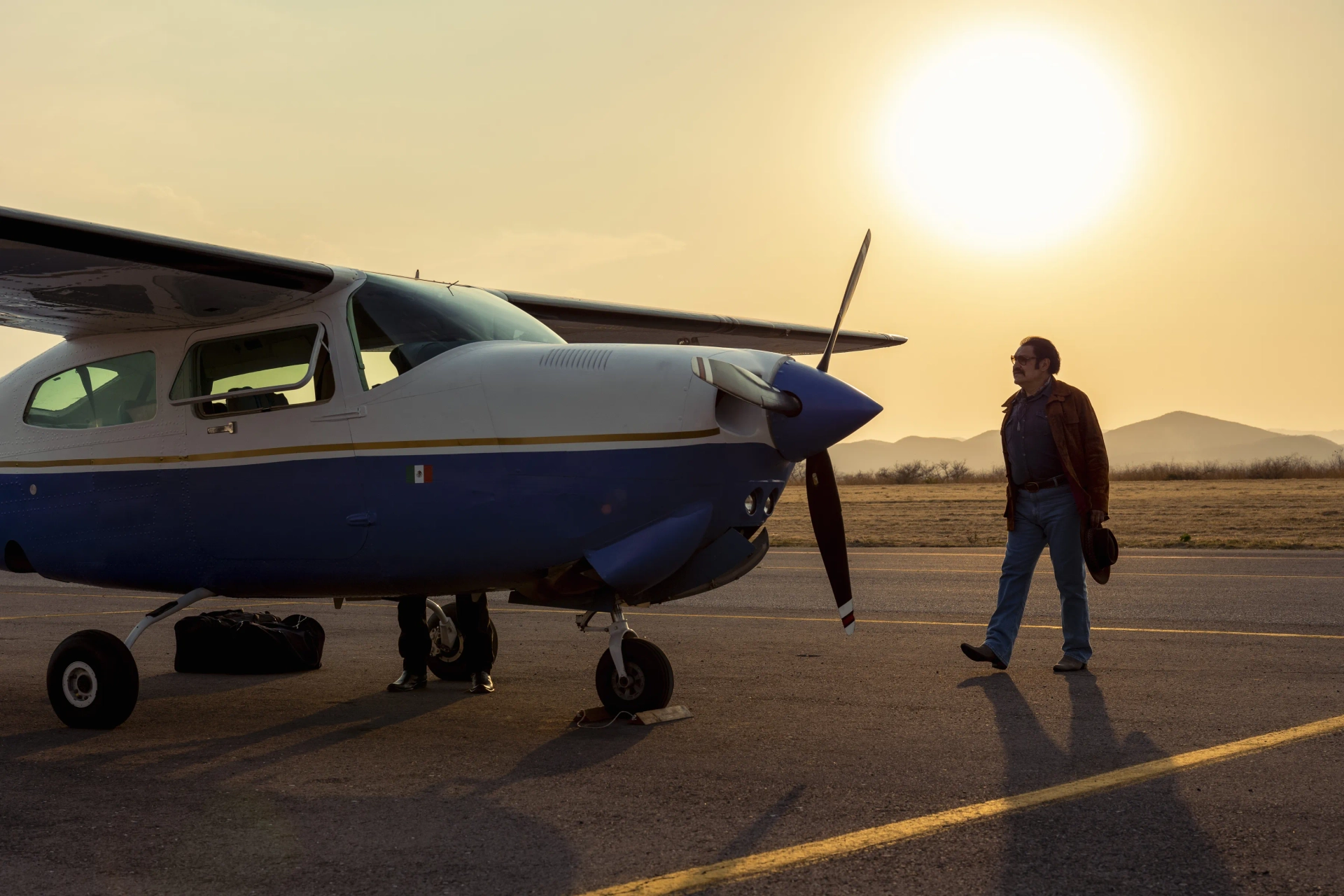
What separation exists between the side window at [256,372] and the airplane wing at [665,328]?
2252mm

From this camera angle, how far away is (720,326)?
9.95 m

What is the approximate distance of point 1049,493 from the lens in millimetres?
7570

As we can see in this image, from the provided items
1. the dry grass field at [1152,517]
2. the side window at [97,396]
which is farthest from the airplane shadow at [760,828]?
the dry grass field at [1152,517]

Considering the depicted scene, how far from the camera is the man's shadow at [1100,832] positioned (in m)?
3.46

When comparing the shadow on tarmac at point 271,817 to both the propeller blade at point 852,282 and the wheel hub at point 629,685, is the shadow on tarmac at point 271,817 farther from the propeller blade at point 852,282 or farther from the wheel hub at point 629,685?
the propeller blade at point 852,282

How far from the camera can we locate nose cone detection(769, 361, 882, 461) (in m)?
5.25

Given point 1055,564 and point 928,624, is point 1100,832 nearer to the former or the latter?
point 1055,564

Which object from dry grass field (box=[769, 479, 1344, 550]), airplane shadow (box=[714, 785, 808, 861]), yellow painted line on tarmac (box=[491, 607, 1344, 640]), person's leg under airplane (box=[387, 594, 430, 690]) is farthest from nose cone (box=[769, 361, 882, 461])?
dry grass field (box=[769, 479, 1344, 550])

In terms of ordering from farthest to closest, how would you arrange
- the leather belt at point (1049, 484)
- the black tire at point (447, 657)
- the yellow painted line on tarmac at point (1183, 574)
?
1. the yellow painted line on tarmac at point (1183, 574)
2. the black tire at point (447, 657)
3. the leather belt at point (1049, 484)

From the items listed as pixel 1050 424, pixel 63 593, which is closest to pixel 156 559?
pixel 1050 424

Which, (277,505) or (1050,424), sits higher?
(1050,424)

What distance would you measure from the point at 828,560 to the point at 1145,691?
2.09 m

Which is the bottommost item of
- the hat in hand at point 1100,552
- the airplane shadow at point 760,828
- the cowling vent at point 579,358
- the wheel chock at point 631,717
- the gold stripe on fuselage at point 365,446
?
the airplane shadow at point 760,828

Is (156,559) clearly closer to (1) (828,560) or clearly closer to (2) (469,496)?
(2) (469,496)
